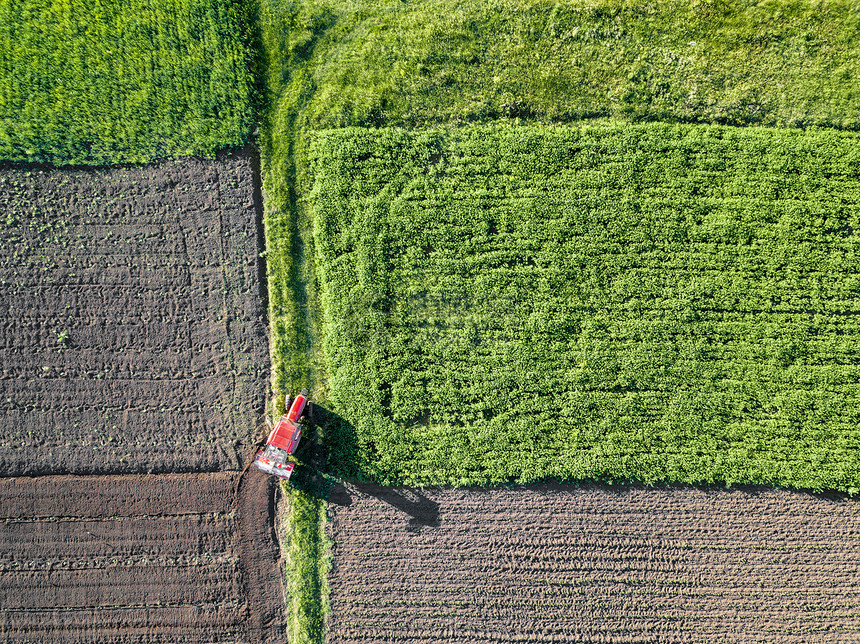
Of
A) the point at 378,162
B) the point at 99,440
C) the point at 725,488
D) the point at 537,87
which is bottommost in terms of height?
the point at 725,488

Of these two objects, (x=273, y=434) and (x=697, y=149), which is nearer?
(x=273, y=434)

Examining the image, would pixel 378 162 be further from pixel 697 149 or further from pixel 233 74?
pixel 697 149

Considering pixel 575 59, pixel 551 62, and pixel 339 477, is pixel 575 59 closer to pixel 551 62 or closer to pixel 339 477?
pixel 551 62

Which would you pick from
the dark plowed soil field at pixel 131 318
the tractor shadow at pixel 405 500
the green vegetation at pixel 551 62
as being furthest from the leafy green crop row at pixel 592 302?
the dark plowed soil field at pixel 131 318

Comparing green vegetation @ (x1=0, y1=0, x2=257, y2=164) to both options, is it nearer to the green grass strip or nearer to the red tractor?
the green grass strip

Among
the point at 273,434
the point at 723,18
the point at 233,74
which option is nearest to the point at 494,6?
the point at 723,18
